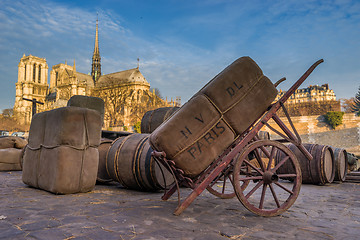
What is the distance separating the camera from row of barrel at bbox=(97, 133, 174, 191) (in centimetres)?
511

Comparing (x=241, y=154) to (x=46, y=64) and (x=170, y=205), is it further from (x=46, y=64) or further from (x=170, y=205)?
(x=46, y=64)

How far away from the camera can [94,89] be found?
74938 millimetres

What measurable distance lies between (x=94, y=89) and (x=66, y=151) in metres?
73.6

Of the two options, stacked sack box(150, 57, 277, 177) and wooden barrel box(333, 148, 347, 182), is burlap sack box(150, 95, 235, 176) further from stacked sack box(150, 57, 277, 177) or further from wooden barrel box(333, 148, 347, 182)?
wooden barrel box(333, 148, 347, 182)

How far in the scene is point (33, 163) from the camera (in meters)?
5.66

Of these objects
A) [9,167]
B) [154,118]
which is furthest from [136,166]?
[9,167]

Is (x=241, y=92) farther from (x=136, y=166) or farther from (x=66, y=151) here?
(x=66, y=151)

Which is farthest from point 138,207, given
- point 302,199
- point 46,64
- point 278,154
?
point 46,64

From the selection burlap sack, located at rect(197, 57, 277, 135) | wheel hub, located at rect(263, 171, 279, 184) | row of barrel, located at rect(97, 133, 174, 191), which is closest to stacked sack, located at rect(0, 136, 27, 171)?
row of barrel, located at rect(97, 133, 174, 191)

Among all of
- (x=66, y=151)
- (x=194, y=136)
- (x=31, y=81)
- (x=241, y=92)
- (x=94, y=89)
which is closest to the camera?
(x=194, y=136)

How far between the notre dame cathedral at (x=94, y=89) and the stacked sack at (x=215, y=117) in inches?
1573

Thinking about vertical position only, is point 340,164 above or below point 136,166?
below

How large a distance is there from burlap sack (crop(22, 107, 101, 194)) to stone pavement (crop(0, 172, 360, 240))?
0.39 metres

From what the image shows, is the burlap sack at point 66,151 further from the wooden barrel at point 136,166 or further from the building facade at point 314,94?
the building facade at point 314,94
